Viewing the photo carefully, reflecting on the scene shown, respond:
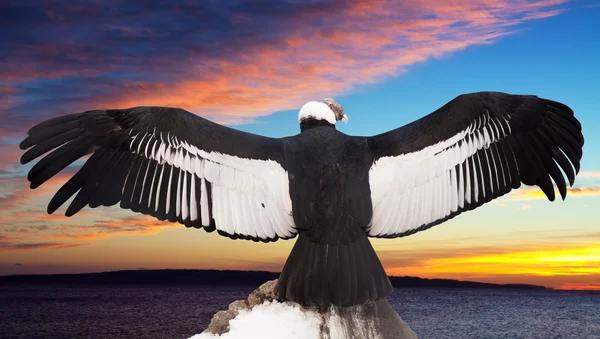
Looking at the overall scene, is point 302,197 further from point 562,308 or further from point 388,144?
point 562,308

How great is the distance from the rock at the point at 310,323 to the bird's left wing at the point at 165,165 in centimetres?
90

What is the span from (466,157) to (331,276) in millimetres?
2357

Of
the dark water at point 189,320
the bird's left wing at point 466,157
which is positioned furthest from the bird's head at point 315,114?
the dark water at point 189,320

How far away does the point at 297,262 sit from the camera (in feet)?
20.8

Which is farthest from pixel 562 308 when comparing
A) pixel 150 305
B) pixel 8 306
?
pixel 8 306

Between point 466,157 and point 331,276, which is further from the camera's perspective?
point 466,157

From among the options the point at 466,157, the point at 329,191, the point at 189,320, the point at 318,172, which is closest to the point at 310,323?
the point at 329,191

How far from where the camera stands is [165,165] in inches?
278

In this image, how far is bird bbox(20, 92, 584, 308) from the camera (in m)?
6.37

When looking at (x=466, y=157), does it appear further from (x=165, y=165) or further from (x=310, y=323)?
(x=165, y=165)

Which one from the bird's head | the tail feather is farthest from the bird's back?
the bird's head

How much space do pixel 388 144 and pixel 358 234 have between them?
1128mm

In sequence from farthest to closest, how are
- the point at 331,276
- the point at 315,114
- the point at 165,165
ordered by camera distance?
the point at 315,114 → the point at 165,165 → the point at 331,276

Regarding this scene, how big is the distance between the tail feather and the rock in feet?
1.74
